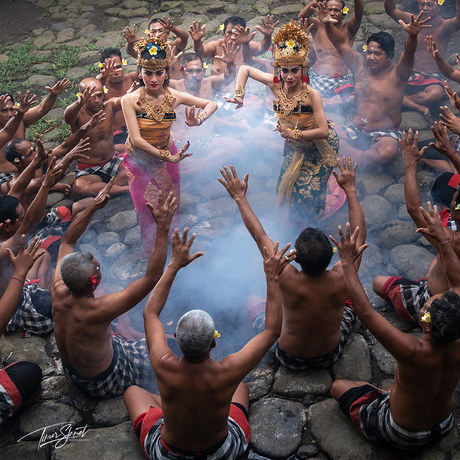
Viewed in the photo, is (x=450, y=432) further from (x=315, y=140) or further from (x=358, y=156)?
(x=358, y=156)

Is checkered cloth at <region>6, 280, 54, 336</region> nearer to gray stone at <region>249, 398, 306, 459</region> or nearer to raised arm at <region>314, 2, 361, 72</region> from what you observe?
gray stone at <region>249, 398, 306, 459</region>

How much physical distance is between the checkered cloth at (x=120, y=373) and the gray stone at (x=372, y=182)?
3.42 meters

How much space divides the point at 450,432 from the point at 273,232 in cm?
251

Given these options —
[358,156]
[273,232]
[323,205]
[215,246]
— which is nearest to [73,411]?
[215,246]

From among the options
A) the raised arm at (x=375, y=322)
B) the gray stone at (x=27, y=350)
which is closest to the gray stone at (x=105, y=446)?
the gray stone at (x=27, y=350)

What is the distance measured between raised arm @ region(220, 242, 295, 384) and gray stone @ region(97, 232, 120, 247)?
108 inches

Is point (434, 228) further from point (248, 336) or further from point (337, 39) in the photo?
point (337, 39)

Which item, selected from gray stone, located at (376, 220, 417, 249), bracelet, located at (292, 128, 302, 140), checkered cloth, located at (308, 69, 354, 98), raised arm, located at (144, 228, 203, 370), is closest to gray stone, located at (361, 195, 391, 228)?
gray stone, located at (376, 220, 417, 249)

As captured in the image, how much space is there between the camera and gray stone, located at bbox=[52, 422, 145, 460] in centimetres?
294

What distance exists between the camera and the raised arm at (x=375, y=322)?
2.37 meters

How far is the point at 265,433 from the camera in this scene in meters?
2.97

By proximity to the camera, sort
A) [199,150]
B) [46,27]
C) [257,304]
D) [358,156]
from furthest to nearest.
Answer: [46,27], [199,150], [358,156], [257,304]

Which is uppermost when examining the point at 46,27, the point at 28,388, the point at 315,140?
the point at 46,27

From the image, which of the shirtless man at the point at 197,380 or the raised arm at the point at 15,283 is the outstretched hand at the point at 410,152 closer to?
the shirtless man at the point at 197,380
